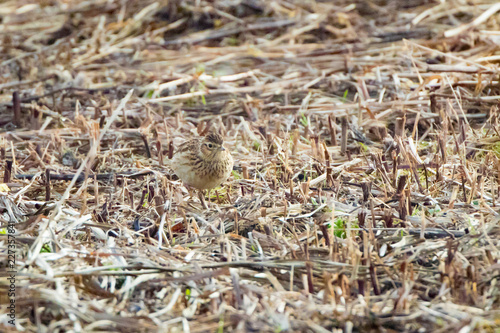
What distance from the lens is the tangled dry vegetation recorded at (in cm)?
315

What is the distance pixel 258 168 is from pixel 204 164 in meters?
0.67

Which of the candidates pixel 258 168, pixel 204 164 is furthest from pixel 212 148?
pixel 258 168

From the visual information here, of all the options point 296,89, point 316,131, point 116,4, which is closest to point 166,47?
point 116,4

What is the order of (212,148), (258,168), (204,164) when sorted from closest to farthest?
(204,164)
(212,148)
(258,168)

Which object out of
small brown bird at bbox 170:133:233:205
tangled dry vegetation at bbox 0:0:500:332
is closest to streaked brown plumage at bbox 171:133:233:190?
small brown bird at bbox 170:133:233:205

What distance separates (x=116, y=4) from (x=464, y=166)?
305 inches

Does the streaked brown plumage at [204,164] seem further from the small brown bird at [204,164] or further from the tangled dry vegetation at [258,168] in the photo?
the tangled dry vegetation at [258,168]

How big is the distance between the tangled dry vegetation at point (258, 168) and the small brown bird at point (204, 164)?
158mm

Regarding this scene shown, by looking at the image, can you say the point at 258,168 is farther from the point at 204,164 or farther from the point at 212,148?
the point at 204,164

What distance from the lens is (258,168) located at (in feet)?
17.8

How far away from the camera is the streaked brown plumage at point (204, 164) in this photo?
492cm

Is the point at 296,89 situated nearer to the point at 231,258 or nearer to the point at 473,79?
the point at 473,79

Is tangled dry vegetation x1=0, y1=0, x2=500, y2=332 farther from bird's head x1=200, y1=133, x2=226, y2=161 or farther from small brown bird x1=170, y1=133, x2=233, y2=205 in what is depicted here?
bird's head x1=200, y1=133, x2=226, y2=161

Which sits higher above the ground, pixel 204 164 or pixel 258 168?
pixel 204 164
